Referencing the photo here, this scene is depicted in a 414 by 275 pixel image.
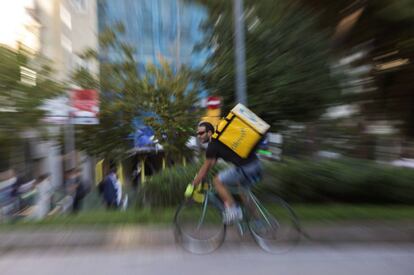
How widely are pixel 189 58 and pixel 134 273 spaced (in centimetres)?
791

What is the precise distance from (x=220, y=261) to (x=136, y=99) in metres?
8.00

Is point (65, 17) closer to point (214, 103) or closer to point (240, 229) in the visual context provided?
point (214, 103)

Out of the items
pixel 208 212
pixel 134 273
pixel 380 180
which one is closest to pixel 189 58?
pixel 380 180

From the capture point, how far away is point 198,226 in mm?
4484

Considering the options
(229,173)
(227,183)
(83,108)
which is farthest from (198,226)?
(83,108)

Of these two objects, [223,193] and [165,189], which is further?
[165,189]

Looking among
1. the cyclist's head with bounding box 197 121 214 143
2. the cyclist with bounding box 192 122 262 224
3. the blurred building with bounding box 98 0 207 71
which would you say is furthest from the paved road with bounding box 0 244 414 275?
the blurred building with bounding box 98 0 207 71

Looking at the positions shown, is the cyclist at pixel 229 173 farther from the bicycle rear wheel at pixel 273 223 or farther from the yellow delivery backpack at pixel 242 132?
the bicycle rear wheel at pixel 273 223

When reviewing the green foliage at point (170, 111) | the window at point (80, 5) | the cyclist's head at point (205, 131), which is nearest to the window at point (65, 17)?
the window at point (80, 5)

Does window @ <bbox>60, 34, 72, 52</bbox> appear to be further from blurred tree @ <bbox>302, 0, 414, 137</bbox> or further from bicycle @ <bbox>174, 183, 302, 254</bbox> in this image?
bicycle @ <bbox>174, 183, 302, 254</bbox>

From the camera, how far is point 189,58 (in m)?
10.9

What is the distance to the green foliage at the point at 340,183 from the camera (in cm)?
623

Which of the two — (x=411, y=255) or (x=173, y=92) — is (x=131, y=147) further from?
(x=411, y=255)

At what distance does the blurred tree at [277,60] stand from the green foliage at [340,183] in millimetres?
2392
